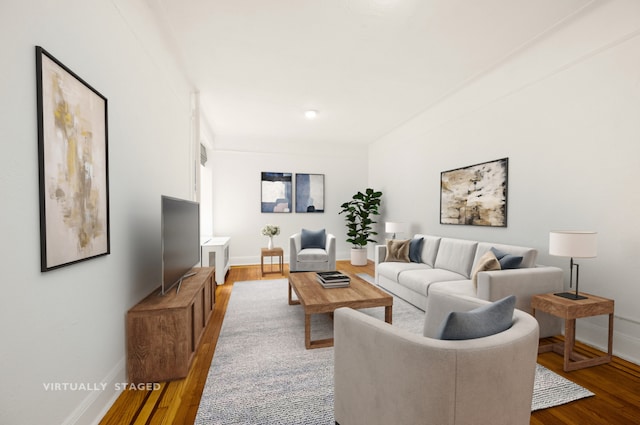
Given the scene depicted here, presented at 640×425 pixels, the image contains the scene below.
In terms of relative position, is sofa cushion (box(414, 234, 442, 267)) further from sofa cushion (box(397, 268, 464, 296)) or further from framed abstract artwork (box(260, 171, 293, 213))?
framed abstract artwork (box(260, 171, 293, 213))

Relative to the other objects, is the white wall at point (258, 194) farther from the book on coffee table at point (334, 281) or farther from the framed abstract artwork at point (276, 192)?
the book on coffee table at point (334, 281)

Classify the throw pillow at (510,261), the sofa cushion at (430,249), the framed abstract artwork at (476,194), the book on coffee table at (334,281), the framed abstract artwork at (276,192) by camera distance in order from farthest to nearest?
Answer: 1. the framed abstract artwork at (276,192)
2. the sofa cushion at (430,249)
3. the framed abstract artwork at (476,194)
4. the book on coffee table at (334,281)
5. the throw pillow at (510,261)

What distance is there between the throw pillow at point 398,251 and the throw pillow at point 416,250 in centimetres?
8

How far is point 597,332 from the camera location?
247 cm

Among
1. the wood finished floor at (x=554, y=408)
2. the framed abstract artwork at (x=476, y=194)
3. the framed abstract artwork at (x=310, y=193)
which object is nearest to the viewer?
the wood finished floor at (x=554, y=408)

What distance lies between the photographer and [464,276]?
341 centimetres

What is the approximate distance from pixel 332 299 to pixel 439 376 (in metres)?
1.58

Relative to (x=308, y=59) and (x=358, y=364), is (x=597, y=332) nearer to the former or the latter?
(x=358, y=364)

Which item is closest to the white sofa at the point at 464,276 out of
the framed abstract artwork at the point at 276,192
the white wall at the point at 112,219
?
the white wall at the point at 112,219

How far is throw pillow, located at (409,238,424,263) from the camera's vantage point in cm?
423

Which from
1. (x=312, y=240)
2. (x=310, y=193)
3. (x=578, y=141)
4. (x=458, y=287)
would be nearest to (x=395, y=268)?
(x=458, y=287)

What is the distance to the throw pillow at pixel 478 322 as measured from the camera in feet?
3.75

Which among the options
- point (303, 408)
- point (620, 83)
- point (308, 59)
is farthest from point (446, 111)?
point (303, 408)

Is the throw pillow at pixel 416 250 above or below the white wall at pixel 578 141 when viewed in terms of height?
below
